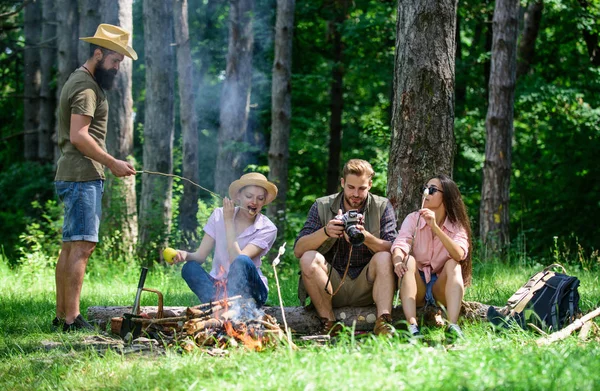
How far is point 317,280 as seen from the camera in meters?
5.60

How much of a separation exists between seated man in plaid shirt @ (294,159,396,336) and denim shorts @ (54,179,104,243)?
1621mm

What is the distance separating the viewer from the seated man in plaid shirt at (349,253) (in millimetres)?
5504

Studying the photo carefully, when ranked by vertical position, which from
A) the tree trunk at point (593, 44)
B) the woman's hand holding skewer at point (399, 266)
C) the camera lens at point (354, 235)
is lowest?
the woman's hand holding skewer at point (399, 266)

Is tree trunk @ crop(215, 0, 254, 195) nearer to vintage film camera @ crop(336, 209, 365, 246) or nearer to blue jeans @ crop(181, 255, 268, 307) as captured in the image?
blue jeans @ crop(181, 255, 268, 307)

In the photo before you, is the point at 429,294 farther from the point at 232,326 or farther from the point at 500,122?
the point at 500,122

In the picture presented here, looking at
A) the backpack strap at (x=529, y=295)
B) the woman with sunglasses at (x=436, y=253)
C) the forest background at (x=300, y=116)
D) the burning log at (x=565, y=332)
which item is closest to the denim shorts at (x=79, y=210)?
the woman with sunglasses at (x=436, y=253)

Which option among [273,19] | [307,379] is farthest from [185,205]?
[307,379]

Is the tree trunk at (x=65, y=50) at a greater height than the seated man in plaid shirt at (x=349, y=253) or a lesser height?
greater

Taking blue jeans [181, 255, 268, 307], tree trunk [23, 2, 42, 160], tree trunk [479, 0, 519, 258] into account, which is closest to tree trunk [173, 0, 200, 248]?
tree trunk [23, 2, 42, 160]

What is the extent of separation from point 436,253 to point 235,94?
13.4 meters

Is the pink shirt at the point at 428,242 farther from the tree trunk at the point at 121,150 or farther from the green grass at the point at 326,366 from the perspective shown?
the tree trunk at the point at 121,150

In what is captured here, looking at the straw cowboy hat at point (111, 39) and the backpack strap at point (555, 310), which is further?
the straw cowboy hat at point (111, 39)

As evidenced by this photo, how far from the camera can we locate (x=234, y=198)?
612 cm

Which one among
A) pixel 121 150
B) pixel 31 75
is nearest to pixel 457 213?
pixel 121 150
